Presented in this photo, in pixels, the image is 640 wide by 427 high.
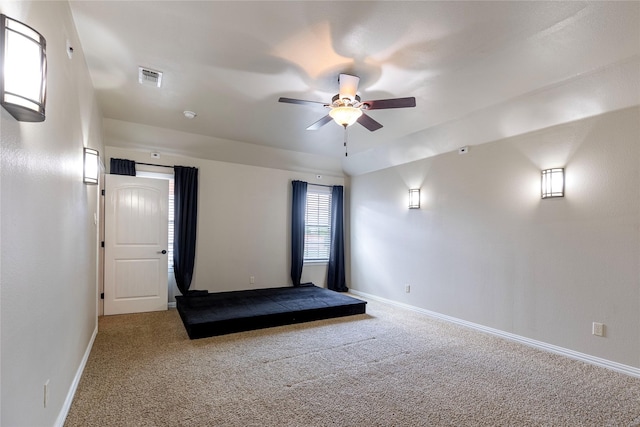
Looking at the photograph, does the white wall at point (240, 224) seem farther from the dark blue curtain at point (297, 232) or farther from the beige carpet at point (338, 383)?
the beige carpet at point (338, 383)

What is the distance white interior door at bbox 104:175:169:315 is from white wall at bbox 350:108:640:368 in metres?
4.00

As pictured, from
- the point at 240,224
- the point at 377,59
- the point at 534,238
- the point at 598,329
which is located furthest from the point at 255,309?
the point at 598,329

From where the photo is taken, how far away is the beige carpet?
90.1 inches

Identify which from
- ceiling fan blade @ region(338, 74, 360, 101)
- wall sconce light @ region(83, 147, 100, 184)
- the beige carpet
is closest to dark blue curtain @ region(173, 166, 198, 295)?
the beige carpet

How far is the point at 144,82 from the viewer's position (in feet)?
11.4

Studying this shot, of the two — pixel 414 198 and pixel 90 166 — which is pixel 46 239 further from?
pixel 414 198

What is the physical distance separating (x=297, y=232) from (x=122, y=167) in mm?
3226

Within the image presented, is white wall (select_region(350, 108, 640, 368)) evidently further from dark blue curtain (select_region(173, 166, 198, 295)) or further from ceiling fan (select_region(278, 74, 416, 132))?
dark blue curtain (select_region(173, 166, 198, 295))

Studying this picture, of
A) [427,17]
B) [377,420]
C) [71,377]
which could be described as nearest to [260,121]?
[427,17]

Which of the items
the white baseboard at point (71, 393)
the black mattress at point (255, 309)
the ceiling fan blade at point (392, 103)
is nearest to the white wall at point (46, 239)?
the white baseboard at point (71, 393)

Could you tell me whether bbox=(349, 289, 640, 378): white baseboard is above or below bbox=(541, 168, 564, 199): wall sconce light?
below

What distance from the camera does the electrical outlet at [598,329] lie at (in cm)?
323

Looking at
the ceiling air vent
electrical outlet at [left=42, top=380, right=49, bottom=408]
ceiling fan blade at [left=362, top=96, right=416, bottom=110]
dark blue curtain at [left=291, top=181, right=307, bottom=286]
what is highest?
the ceiling air vent

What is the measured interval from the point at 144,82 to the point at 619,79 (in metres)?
4.76
